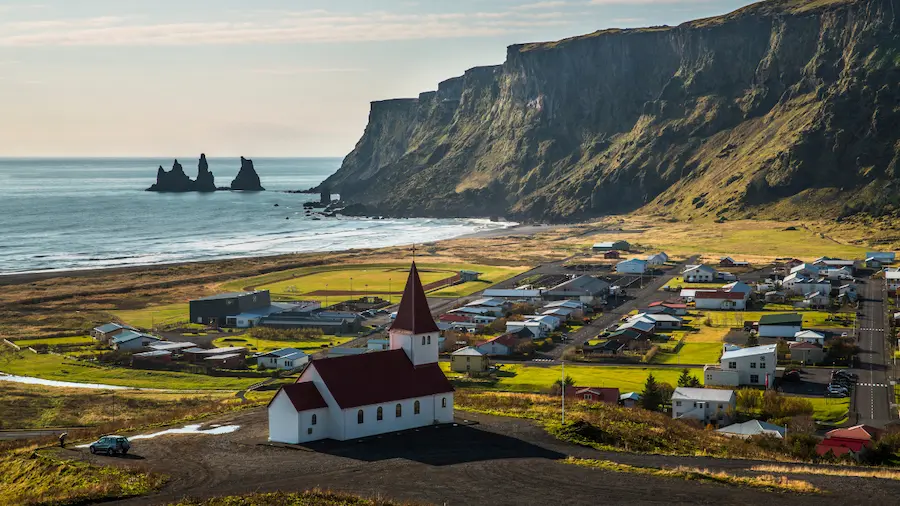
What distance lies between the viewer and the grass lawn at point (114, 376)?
70.8 m

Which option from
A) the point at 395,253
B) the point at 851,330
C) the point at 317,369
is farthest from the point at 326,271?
the point at 317,369

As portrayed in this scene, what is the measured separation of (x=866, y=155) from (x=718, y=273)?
70.6 m

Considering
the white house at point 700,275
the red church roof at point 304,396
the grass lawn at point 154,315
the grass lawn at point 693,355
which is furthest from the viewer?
the white house at point 700,275

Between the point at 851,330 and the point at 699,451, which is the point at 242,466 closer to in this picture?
the point at 699,451

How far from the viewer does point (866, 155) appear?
17825 cm

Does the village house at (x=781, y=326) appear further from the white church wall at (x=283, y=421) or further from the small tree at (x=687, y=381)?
the white church wall at (x=283, y=421)

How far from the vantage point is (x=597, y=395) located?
199 ft

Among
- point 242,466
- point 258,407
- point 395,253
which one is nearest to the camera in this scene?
point 242,466

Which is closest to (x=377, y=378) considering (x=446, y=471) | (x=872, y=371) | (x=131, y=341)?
(x=446, y=471)

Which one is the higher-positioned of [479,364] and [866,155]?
[866,155]

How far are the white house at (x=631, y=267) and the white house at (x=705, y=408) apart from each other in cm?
7168

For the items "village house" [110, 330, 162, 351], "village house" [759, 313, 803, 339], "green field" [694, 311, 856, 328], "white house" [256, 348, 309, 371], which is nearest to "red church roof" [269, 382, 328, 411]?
"white house" [256, 348, 309, 371]

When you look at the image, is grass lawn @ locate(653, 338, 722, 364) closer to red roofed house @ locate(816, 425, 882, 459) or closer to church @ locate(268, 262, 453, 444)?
red roofed house @ locate(816, 425, 882, 459)

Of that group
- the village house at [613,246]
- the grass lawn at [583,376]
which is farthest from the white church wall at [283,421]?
the village house at [613,246]
